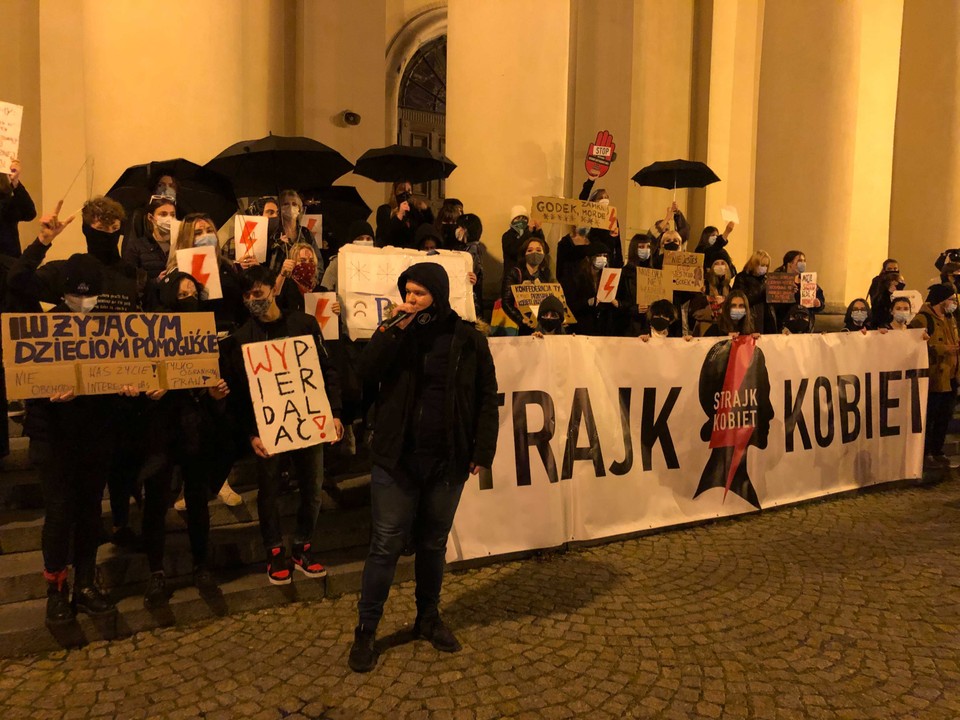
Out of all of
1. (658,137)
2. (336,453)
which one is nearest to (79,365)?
(336,453)

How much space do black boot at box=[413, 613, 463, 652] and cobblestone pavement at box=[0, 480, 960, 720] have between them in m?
0.05

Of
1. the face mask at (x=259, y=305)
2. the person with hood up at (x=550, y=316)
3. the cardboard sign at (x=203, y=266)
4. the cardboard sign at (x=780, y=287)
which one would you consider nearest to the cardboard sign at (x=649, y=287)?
the person with hood up at (x=550, y=316)

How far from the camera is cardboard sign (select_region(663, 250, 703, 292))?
8.04 metres

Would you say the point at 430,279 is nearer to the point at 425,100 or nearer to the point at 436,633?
the point at 436,633

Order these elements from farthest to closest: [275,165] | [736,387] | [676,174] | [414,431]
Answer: [676,174] → [275,165] → [736,387] → [414,431]

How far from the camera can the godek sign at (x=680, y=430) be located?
18.9 ft

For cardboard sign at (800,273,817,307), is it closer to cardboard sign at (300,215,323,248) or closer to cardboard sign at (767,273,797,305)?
cardboard sign at (767,273,797,305)

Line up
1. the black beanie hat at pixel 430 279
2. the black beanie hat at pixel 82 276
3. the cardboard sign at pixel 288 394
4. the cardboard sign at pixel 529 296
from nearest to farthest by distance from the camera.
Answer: the black beanie hat at pixel 430 279, the black beanie hat at pixel 82 276, the cardboard sign at pixel 288 394, the cardboard sign at pixel 529 296

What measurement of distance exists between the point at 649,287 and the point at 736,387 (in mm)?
1401

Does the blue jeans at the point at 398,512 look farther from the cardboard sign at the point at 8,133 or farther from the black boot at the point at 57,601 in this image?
the cardboard sign at the point at 8,133

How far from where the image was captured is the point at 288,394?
4746 mm

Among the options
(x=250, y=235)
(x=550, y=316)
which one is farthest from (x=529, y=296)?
(x=250, y=235)

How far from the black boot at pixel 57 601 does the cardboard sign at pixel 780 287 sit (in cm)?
725

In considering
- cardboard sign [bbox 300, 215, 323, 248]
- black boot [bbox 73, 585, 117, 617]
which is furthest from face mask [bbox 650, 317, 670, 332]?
black boot [bbox 73, 585, 117, 617]
